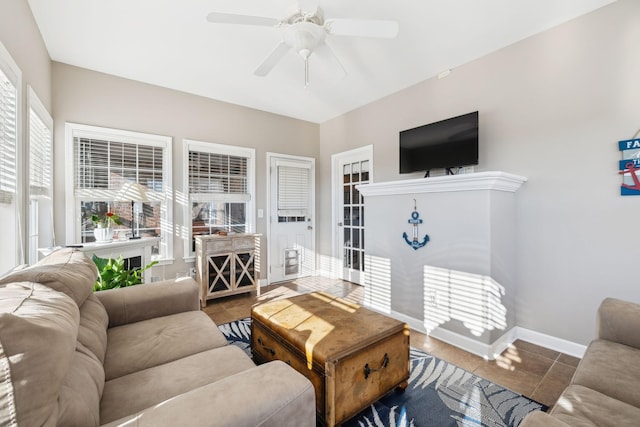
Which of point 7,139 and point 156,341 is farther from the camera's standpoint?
point 7,139

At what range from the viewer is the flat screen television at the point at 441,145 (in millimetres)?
2855

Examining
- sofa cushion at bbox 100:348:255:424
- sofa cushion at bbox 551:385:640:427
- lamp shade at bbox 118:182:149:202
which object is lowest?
sofa cushion at bbox 551:385:640:427

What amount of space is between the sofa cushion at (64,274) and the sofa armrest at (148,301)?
0.25m

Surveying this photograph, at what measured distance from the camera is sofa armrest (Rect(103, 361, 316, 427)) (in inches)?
30.3

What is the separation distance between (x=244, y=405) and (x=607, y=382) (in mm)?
1485

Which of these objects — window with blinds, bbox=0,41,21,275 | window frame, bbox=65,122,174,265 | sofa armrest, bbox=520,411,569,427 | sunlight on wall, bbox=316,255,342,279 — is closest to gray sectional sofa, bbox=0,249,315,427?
window with blinds, bbox=0,41,21,275

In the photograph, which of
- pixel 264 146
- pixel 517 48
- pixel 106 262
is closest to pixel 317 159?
pixel 264 146

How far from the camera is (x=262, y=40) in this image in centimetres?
263

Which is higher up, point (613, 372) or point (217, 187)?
point (217, 187)

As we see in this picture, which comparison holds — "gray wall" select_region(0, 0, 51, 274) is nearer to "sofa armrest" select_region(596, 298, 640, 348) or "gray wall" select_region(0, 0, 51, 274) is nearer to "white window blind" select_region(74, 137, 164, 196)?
"white window blind" select_region(74, 137, 164, 196)

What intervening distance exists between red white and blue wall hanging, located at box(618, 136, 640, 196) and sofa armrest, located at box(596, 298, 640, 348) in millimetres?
1041

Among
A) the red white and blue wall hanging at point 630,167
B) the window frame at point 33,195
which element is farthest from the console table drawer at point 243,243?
the red white and blue wall hanging at point 630,167

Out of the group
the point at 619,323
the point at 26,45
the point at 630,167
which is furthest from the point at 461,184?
the point at 26,45

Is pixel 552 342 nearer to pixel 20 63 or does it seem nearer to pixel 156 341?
pixel 156 341
